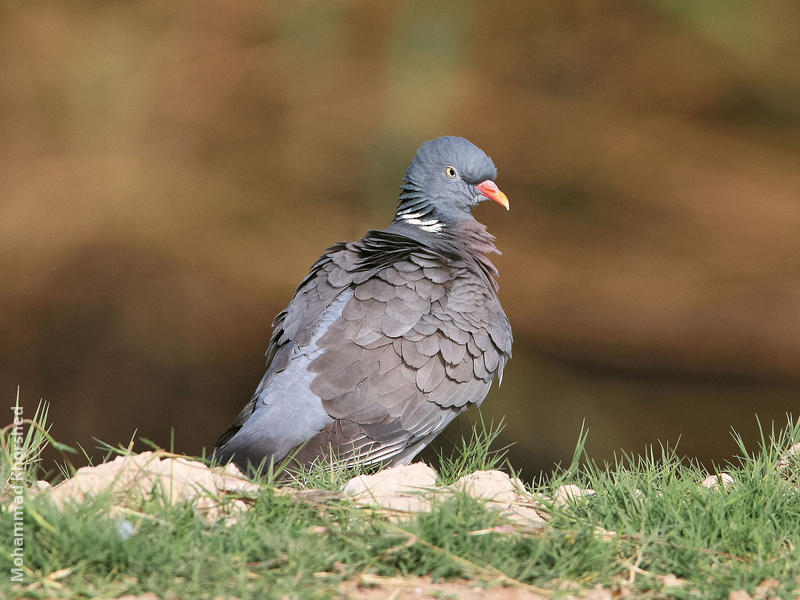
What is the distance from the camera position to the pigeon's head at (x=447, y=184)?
5.38m

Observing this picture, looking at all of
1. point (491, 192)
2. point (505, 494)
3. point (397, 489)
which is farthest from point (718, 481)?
point (491, 192)

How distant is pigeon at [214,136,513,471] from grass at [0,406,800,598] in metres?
1.08

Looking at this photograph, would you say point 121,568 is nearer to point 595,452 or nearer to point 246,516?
point 246,516

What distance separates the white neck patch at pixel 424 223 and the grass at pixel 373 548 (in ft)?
7.56

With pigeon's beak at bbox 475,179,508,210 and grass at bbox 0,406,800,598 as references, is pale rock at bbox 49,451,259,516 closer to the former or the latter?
grass at bbox 0,406,800,598

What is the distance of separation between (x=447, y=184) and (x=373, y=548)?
9.41 feet

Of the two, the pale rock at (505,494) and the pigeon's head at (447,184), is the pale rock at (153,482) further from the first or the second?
the pigeon's head at (447,184)

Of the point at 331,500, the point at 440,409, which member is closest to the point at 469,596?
the point at 331,500

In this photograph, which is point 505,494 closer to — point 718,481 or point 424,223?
point 718,481

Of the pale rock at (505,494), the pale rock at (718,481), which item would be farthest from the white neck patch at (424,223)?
the pale rock at (718,481)

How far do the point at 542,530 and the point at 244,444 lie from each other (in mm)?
1517

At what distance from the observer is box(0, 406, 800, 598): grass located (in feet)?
8.80

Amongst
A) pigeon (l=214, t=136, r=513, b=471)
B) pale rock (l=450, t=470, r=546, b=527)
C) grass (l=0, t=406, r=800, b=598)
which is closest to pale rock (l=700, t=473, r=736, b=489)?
grass (l=0, t=406, r=800, b=598)

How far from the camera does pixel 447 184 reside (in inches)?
212
